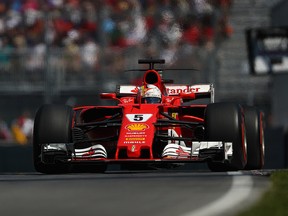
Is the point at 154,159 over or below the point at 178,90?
below

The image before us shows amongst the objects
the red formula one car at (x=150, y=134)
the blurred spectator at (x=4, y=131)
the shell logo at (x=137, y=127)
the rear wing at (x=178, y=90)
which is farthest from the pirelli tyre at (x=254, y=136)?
the blurred spectator at (x=4, y=131)

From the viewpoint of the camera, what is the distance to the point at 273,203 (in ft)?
21.4

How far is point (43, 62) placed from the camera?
24.1m

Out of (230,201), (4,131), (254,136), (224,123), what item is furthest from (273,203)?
(4,131)

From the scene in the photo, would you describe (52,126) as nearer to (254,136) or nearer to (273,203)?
(254,136)

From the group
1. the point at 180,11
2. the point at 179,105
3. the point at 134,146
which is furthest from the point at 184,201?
the point at 180,11

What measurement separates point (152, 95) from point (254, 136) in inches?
50.7

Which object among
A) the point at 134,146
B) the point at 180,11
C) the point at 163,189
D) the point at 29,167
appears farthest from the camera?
the point at 180,11

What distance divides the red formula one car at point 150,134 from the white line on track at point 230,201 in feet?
6.45

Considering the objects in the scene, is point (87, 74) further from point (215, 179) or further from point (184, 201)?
point (184, 201)

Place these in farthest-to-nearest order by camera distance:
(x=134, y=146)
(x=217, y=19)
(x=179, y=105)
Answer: (x=217, y=19)
(x=179, y=105)
(x=134, y=146)

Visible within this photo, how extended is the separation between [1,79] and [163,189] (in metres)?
17.0

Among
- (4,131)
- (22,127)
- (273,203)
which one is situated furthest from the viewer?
(4,131)

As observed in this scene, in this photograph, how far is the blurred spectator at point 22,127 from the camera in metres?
24.7
